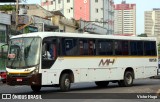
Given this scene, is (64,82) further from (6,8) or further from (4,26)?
(6,8)

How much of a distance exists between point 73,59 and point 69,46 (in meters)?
0.69

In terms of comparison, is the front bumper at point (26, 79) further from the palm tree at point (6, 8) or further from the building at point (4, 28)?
the palm tree at point (6, 8)

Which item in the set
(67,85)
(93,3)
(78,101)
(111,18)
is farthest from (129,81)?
(111,18)

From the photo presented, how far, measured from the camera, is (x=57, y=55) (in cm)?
2058

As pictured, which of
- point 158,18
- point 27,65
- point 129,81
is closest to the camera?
point 27,65

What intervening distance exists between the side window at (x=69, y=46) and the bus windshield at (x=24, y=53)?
167 centimetres

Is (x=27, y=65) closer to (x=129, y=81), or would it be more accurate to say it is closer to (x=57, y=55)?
(x=57, y=55)

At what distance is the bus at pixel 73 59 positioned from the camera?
19609 millimetres

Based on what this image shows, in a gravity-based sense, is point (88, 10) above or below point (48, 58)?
above

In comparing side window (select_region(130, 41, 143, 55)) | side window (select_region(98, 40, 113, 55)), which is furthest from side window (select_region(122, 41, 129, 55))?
side window (select_region(98, 40, 113, 55))

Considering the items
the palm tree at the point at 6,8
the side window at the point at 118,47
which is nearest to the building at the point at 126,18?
the palm tree at the point at 6,8

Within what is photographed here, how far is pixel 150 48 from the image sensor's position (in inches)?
1074

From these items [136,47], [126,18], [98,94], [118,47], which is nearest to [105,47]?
[118,47]

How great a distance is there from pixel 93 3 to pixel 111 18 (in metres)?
11.6
